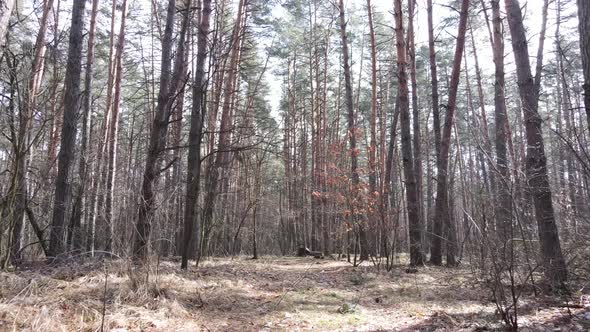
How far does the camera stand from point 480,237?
3.64m

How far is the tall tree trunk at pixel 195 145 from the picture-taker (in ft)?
20.1

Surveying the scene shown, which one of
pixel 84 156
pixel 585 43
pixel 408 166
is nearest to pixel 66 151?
pixel 84 156

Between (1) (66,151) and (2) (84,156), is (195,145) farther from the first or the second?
(2) (84,156)

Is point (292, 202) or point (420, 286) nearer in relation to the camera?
point (420, 286)

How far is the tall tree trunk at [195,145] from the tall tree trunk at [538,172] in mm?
4540

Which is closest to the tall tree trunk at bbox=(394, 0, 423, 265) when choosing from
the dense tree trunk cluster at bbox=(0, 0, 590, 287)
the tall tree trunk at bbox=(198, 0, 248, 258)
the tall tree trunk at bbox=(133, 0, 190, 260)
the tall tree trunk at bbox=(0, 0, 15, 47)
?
the dense tree trunk cluster at bbox=(0, 0, 590, 287)

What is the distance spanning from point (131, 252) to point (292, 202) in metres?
16.5

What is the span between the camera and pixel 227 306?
14.2 feet

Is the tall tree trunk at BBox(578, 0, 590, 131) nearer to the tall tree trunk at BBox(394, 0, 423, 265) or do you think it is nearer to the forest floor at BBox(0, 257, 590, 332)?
the forest floor at BBox(0, 257, 590, 332)

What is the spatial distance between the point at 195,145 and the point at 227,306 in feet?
9.18

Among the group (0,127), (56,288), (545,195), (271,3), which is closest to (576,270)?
(545,195)

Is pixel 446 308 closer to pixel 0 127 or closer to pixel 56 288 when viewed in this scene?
pixel 56 288

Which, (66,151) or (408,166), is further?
(408,166)

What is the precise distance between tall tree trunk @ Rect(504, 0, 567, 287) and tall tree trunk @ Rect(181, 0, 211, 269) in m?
4.54
